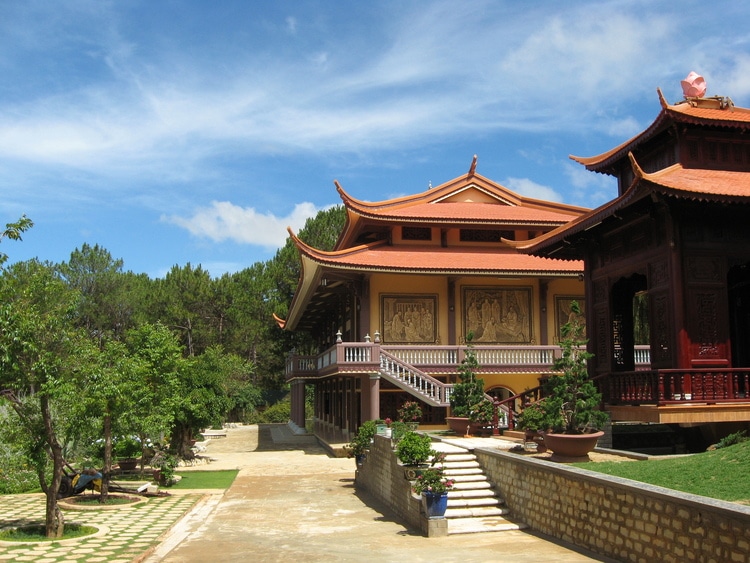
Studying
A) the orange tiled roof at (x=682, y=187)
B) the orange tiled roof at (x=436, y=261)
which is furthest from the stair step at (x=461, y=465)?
the orange tiled roof at (x=436, y=261)

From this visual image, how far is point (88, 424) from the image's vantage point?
559 inches

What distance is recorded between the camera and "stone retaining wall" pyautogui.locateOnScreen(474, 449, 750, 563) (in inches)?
291

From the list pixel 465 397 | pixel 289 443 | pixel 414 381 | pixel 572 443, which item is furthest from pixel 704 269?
pixel 289 443

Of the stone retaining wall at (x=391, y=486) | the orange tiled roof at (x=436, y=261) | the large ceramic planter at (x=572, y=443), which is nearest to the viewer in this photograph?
the stone retaining wall at (x=391, y=486)

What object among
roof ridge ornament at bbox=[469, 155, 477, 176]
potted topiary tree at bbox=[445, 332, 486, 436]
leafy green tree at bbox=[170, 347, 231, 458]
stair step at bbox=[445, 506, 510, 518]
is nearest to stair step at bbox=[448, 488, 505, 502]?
stair step at bbox=[445, 506, 510, 518]

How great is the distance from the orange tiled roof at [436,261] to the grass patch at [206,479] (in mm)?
7475

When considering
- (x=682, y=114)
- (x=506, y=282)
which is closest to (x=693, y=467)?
(x=682, y=114)

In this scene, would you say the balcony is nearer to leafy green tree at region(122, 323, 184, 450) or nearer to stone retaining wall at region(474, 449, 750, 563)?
leafy green tree at region(122, 323, 184, 450)

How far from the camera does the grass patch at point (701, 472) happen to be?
9062mm

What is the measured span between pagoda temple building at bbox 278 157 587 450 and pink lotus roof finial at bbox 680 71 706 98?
800cm

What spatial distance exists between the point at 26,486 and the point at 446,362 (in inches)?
516

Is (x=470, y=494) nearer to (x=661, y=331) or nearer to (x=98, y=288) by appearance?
(x=661, y=331)

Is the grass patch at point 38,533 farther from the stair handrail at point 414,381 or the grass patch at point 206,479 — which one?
the stair handrail at point 414,381

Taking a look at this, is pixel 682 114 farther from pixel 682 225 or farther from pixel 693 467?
pixel 693 467
